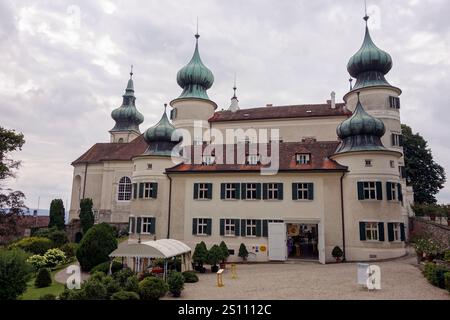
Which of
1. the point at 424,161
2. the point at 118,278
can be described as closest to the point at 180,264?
the point at 118,278

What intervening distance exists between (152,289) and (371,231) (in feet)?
55.1

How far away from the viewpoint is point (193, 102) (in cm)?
3934

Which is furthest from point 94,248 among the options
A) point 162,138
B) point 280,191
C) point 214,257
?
point 280,191

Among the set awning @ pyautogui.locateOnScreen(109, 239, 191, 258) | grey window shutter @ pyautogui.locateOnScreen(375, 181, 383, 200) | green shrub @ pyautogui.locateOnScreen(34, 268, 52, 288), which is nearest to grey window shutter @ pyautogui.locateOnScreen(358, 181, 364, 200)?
grey window shutter @ pyautogui.locateOnScreen(375, 181, 383, 200)

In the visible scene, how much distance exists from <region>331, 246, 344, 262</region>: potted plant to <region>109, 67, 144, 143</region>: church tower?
42.6 meters

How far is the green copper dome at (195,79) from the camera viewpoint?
3988cm

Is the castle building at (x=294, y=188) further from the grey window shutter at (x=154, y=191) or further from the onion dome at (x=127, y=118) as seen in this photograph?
the onion dome at (x=127, y=118)

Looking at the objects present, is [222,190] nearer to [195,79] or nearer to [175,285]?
[175,285]

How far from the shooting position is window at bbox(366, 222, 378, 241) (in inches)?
951

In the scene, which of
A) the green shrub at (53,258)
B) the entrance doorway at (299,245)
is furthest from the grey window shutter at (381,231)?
the green shrub at (53,258)

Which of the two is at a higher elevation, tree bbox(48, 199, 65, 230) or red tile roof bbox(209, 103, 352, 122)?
red tile roof bbox(209, 103, 352, 122)

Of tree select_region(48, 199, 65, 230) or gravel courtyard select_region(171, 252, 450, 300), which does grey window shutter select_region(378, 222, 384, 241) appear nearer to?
gravel courtyard select_region(171, 252, 450, 300)

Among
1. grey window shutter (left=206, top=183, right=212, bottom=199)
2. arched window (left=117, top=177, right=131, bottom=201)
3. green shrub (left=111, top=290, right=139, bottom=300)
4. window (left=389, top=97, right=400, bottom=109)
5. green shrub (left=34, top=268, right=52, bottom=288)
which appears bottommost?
green shrub (left=34, top=268, right=52, bottom=288)

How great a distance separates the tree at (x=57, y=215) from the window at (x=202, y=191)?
783 inches
